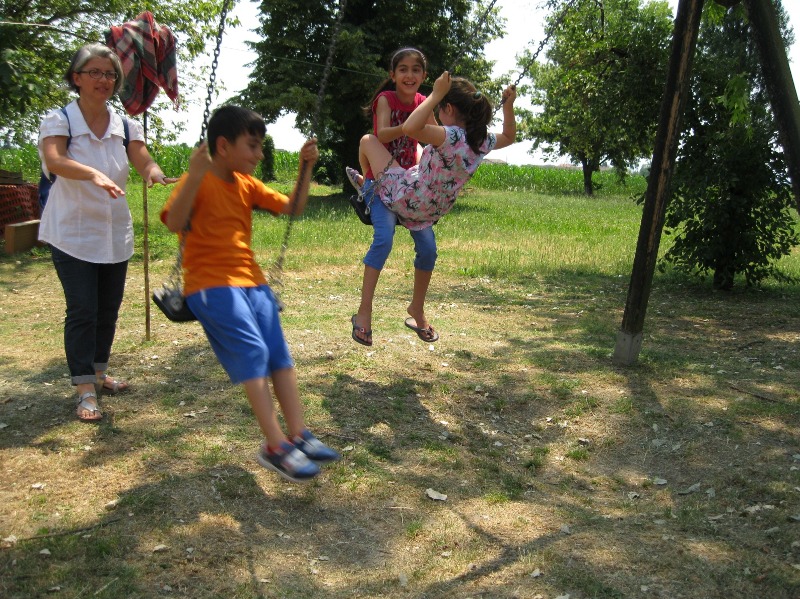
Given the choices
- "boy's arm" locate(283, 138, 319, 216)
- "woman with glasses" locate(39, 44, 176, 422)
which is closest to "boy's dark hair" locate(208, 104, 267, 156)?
"boy's arm" locate(283, 138, 319, 216)

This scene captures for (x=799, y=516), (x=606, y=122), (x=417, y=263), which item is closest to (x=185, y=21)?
(x=606, y=122)

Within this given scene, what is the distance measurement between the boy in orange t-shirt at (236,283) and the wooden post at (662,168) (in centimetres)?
314

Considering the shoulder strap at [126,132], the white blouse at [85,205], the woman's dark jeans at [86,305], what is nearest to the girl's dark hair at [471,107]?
the shoulder strap at [126,132]

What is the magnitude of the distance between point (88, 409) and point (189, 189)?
1.87 m

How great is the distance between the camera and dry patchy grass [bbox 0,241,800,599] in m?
3.17

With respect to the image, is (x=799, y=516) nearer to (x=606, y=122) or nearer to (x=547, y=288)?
(x=547, y=288)

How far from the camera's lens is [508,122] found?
500cm

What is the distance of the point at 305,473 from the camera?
310cm

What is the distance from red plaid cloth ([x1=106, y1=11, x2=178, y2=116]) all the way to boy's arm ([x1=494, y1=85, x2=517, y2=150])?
2543 millimetres

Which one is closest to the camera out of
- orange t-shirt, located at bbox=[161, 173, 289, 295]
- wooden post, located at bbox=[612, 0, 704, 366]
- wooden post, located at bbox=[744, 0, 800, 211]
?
orange t-shirt, located at bbox=[161, 173, 289, 295]

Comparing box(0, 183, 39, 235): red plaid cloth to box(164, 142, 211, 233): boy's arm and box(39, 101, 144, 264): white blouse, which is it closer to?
box(39, 101, 144, 264): white blouse

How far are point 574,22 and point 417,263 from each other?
7930 millimetres

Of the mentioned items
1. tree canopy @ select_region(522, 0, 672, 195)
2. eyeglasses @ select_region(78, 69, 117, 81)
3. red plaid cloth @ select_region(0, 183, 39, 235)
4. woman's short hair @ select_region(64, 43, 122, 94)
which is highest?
tree canopy @ select_region(522, 0, 672, 195)

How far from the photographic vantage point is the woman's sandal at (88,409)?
4410 mm
